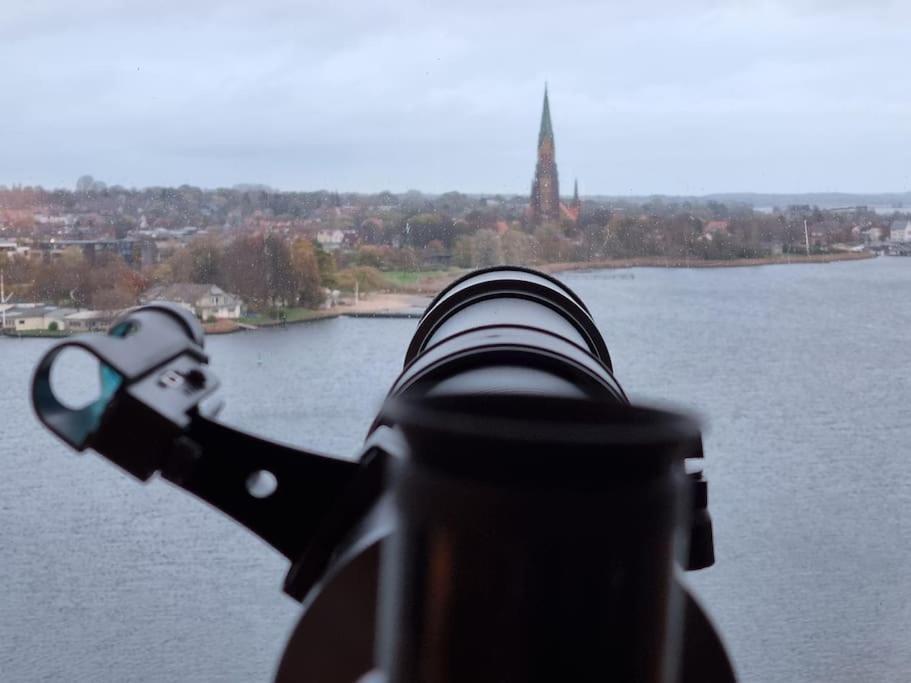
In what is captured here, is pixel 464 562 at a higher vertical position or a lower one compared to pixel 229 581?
higher

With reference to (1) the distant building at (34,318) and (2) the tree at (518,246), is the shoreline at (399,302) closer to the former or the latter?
(1) the distant building at (34,318)

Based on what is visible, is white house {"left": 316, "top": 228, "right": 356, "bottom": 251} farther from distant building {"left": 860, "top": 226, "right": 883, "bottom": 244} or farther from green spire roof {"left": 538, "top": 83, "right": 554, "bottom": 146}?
distant building {"left": 860, "top": 226, "right": 883, "bottom": 244}

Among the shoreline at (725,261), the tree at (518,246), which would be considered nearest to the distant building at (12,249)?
the tree at (518,246)

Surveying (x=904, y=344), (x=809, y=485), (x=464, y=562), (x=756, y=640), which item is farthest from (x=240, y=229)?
(x=904, y=344)

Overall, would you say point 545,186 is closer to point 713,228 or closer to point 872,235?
point 713,228

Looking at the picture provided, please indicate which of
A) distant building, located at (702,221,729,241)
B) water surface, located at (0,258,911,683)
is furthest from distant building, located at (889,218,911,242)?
distant building, located at (702,221,729,241)

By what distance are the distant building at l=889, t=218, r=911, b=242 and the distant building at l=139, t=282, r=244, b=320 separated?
8315 millimetres

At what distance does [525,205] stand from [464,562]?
10842 mm

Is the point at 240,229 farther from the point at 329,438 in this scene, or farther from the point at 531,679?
the point at 531,679

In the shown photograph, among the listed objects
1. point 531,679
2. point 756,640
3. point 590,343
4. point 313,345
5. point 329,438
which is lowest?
point 756,640

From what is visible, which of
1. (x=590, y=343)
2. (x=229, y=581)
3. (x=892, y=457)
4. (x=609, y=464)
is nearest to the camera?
(x=609, y=464)

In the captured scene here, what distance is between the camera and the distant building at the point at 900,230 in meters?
12.7

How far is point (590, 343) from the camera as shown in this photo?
4.41ft

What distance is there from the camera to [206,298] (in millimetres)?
7172
